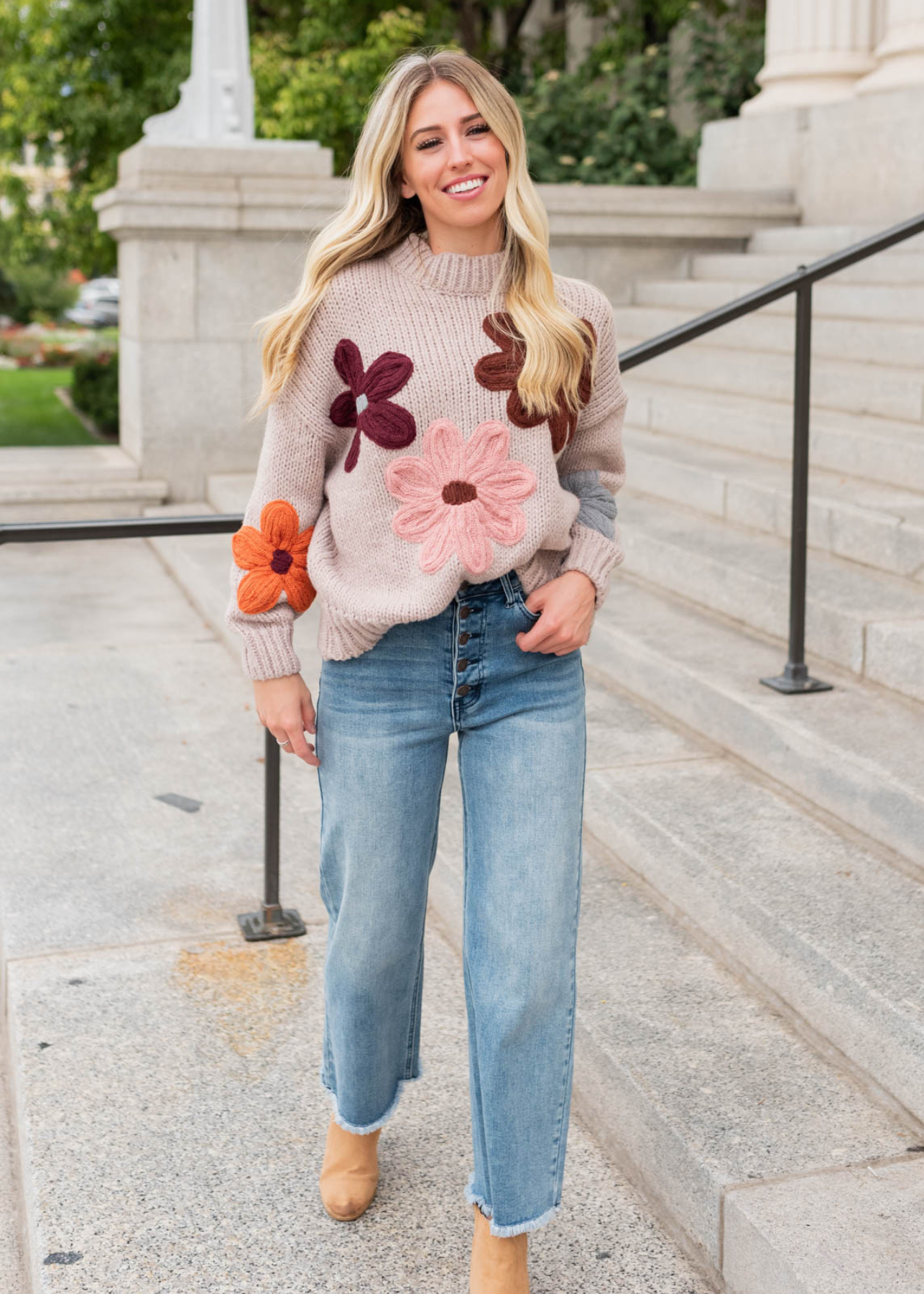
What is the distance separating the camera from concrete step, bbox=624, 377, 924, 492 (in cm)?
523

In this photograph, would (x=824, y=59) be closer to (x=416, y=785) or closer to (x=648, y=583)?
(x=648, y=583)

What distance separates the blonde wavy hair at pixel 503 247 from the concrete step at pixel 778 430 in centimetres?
320

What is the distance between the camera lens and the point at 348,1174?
256 cm

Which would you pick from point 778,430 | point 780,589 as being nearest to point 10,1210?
point 780,589

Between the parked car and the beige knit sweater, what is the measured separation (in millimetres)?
34380

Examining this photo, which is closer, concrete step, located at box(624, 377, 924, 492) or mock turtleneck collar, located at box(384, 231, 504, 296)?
mock turtleneck collar, located at box(384, 231, 504, 296)

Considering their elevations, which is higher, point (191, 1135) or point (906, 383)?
point (906, 383)

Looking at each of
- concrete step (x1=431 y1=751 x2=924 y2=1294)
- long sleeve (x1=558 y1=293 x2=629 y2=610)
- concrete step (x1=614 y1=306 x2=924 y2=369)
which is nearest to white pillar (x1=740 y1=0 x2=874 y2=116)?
concrete step (x1=614 y1=306 x2=924 y2=369)

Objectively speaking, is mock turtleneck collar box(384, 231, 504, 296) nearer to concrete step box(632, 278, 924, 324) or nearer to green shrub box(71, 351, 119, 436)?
concrete step box(632, 278, 924, 324)

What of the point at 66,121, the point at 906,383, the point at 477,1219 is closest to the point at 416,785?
the point at 477,1219

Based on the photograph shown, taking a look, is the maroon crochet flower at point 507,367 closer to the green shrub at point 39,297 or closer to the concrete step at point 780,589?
the concrete step at point 780,589

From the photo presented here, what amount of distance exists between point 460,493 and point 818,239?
21.7 feet

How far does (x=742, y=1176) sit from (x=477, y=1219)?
46cm

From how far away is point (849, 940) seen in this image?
2.95 m
